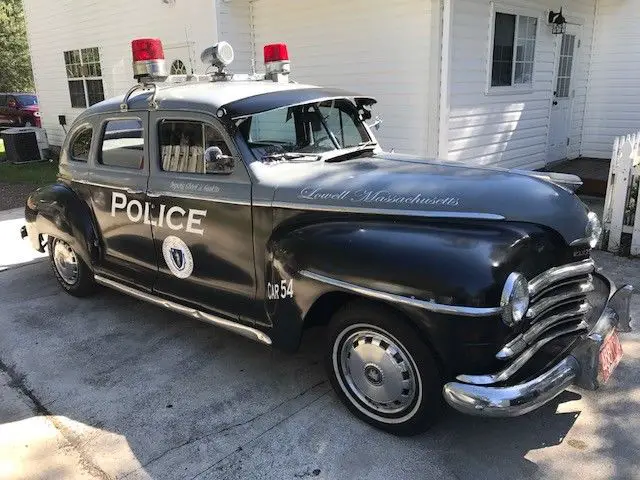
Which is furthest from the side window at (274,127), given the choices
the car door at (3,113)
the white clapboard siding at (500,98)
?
the car door at (3,113)

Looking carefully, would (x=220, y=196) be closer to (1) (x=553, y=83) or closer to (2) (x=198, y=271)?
(2) (x=198, y=271)

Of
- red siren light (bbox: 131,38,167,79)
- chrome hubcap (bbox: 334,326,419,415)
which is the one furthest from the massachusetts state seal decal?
red siren light (bbox: 131,38,167,79)

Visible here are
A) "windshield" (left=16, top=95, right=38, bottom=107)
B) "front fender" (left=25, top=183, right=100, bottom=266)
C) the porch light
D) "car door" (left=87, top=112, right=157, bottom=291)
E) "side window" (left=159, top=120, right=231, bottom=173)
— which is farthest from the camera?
"windshield" (left=16, top=95, right=38, bottom=107)

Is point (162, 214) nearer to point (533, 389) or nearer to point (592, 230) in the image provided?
point (533, 389)

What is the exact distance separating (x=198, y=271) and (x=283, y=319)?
34.0 inches

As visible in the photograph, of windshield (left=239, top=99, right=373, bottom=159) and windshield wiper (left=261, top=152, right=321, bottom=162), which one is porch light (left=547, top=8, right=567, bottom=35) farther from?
windshield wiper (left=261, top=152, right=321, bottom=162)

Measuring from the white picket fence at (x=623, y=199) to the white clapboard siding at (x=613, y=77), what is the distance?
581 cm

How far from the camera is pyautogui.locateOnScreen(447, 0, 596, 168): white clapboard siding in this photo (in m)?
7.75

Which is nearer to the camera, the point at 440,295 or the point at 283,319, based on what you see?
the point at 440,295

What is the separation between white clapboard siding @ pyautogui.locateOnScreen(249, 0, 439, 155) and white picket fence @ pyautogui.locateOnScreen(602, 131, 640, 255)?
8.25ft

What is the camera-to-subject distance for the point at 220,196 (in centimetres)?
356

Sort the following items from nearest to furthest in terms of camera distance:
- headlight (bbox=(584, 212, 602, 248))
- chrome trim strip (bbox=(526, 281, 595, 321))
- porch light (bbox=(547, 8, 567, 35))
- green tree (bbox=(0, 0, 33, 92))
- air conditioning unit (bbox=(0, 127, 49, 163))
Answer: chrome trim strip (bbox=(526, 281, 595, 321)) < headlight (bbox=(584, 212, 602, 248)) < porch light (bbox=(547, 8, 567, 35)) < air conditioning unit (bbox=(0, 127, 49, 163)) < green tree (bbox=(0, 0, 33, 92))

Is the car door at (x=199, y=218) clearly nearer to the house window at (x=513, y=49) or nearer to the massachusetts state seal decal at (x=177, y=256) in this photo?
the massachusetts state seal decal at (x=177, y=256)

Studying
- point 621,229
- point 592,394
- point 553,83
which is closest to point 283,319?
point 592,394
